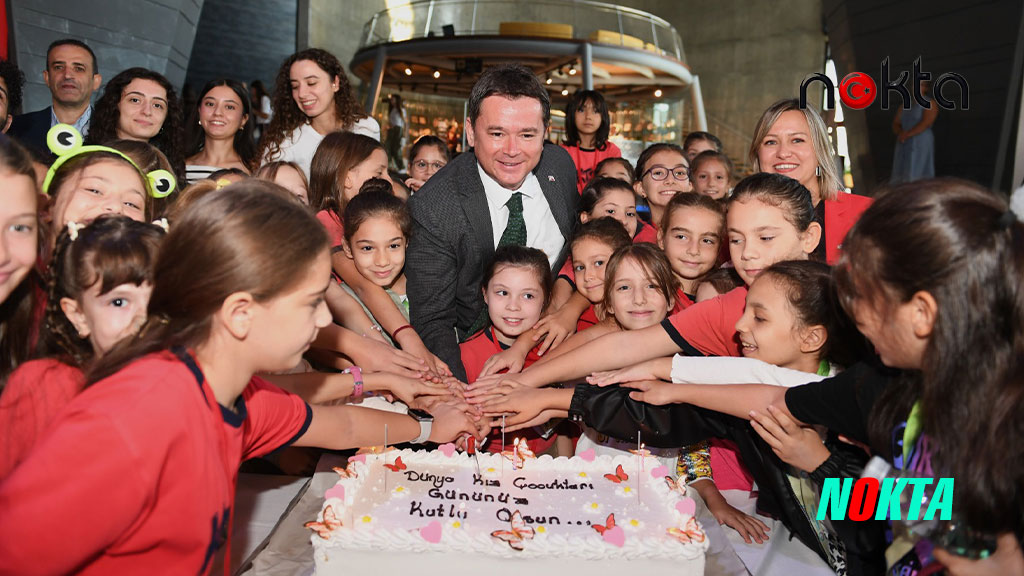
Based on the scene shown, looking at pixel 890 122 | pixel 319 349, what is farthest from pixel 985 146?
pixel 319 349

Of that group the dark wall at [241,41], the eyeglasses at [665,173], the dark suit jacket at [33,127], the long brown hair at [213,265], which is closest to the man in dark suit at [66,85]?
the dark suit jacket at [33,127]

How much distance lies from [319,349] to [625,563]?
184 centimetres

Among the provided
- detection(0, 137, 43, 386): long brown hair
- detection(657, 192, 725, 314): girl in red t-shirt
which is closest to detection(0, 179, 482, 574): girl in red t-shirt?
detection(0, 137, 43, 386): long brown hair

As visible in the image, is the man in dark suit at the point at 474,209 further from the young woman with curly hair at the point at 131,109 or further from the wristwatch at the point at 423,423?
the young woman with curly hair at the point at 131,109

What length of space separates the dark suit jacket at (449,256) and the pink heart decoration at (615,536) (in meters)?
1.46

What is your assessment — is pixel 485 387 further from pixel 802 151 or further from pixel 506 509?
pixel 802 151

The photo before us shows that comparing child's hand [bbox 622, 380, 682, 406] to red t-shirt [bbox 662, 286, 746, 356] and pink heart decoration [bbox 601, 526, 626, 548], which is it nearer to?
red t-shirt [bbox 662, 286, 746, 356]

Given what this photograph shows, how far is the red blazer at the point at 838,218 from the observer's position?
308 cm

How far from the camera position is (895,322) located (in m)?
1.58

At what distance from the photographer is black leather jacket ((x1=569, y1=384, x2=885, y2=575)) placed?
7.23 ft

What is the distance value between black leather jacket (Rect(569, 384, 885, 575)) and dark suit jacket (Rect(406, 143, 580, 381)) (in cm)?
88

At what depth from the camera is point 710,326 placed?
270 centimetres

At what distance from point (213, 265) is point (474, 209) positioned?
2.00 m

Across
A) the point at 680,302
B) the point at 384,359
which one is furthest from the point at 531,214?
the point at 384,359
